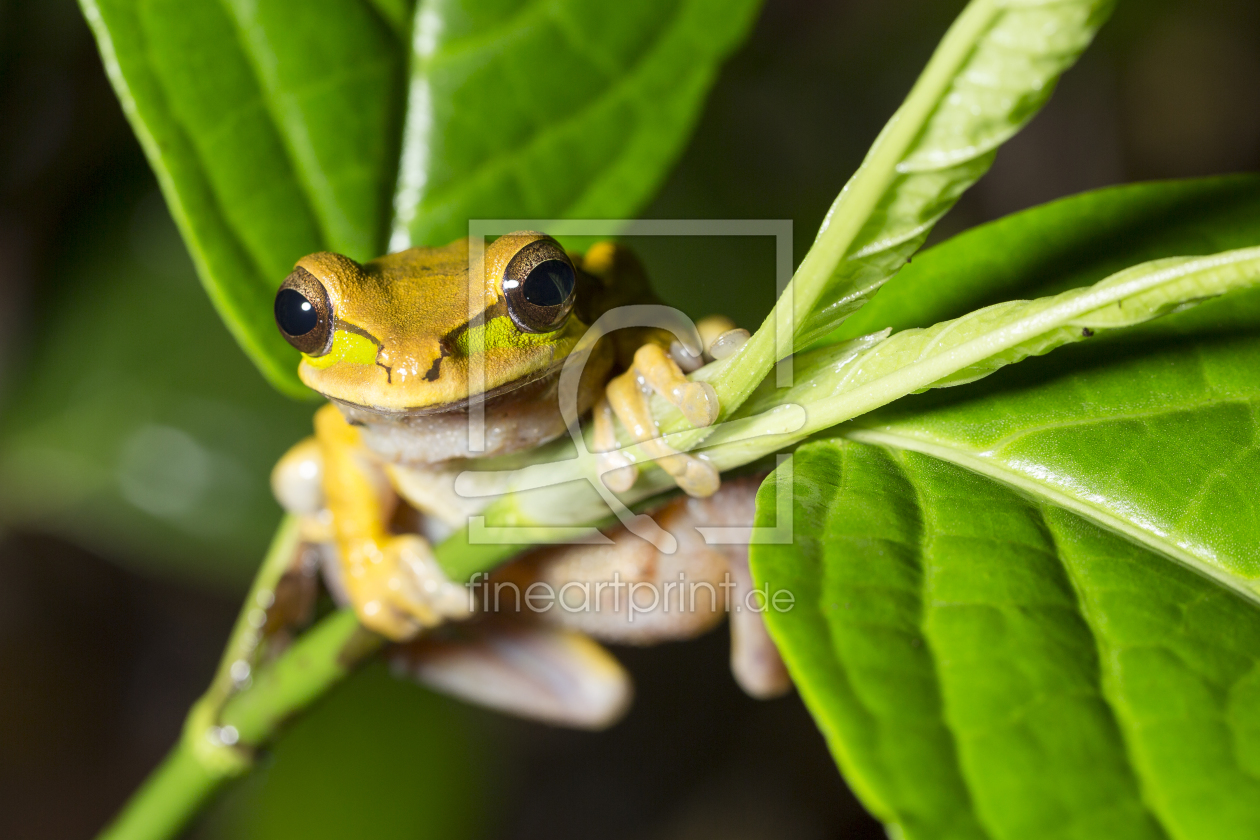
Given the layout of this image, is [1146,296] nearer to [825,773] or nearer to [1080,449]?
[1080,449]

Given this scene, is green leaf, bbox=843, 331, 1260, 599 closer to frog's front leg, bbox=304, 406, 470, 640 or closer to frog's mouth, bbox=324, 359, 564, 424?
frog's mouth, bbox=324, 359, 564, 424

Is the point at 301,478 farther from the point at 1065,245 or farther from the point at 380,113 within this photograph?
the point at 1065,245

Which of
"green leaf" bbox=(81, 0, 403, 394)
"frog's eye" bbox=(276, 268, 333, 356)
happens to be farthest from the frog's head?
"green leaf" bbox=(81, 0, 403, 394)

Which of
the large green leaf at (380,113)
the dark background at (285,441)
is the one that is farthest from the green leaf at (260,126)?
the dark background at (285,441)

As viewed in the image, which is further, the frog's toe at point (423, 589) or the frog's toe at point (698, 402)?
the frog's toe at point (423, 589)

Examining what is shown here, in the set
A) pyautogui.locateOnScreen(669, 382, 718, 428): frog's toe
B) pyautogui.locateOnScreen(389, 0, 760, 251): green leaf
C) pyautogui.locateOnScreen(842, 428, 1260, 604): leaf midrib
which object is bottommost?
pyautogui.locateOnScreen(842, 428, 1260, 604): leaf midrib

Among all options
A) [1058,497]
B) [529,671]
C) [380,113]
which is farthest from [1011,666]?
[529,671]

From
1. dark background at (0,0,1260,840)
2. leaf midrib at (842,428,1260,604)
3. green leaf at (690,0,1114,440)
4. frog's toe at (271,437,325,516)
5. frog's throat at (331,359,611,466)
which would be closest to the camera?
green leaf at (690,0,1114,440)

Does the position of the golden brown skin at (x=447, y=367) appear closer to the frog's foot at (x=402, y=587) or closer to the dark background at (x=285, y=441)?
the frog's foot at (x=402, y=587)

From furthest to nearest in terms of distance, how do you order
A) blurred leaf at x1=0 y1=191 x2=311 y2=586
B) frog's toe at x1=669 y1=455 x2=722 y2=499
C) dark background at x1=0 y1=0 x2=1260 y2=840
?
dark background at x1=0 y1=0 x2=1260 y2=840
blurred leaf at x1=0 y1=191 x2=311 y2=586
frog's toe at x1=669 y1=455 x2=722 y2=499
